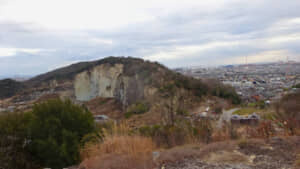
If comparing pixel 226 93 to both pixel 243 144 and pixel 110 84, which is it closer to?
pixel 110 84

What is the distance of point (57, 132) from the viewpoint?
582 centimetres

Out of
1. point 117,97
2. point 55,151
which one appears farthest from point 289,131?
point 117,97

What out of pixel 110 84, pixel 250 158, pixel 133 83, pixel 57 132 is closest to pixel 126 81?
pixel 133 83

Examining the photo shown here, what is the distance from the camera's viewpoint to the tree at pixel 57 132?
5.49m

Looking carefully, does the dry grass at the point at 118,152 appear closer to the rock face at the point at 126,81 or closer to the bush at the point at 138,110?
the rock face at the point at 126,81

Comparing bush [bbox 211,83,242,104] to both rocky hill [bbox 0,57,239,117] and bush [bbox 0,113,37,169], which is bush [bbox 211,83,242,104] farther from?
bush [bbox 0,113,37,169]

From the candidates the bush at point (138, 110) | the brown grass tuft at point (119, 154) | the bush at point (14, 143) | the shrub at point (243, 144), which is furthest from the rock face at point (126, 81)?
the shrub at point (243, 144)

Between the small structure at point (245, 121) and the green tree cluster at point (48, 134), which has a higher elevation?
the green tree cluster at point (48, 134)

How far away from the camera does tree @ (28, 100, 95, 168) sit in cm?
549

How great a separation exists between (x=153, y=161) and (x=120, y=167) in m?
0.65

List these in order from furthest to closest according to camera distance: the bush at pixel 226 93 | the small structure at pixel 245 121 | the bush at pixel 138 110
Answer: the bush at pixel 226 93
the bush at pixel 138 110
the small structure at pixel 245 121

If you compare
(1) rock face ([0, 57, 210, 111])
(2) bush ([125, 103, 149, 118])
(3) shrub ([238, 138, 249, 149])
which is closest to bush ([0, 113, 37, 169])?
(3) shrub ([238, 138, 249, 149])

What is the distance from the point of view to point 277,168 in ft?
11.6

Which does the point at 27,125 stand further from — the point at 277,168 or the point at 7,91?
the point at 7,91
